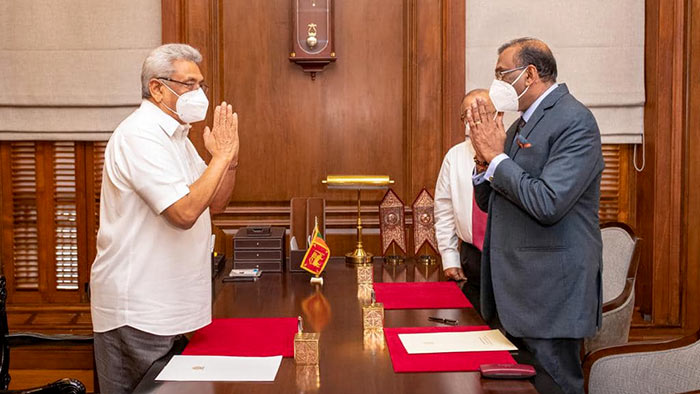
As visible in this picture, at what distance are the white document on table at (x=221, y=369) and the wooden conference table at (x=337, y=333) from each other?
0.09ft

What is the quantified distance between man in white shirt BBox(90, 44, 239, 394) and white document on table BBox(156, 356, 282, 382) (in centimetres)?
17

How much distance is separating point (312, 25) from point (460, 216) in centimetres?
145

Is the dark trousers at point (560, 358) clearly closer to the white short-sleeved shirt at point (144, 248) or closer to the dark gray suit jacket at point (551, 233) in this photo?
the dark gray suit jacket at point (551, 233)

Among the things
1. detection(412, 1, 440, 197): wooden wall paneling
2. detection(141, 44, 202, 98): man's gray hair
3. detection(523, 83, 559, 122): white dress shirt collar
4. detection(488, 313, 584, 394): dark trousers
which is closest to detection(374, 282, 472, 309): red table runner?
detection(488, 313, 584, 394): dark trousers

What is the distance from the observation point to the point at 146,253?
213 centimetres

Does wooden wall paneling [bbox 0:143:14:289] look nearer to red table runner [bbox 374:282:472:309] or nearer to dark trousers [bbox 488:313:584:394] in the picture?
red table runner [bbox 374:282:472:309]

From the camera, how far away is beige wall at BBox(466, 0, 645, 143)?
4.23 metres

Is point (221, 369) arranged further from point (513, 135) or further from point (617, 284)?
point (617, 284)

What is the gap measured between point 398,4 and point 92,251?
2.33 metres

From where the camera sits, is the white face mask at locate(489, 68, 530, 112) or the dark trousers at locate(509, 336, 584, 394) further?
the white face mask at locate(489, 68, 530, 112)

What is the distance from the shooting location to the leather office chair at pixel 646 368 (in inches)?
92.0

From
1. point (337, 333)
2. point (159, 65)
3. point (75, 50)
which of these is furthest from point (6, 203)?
point (337, 333)

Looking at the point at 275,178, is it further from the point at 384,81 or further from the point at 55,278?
the point at 55,278

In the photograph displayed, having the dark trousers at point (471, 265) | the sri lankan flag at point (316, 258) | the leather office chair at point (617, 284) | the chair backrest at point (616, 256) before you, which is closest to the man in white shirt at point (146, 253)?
the sri lankan flag at point (316, 258)
